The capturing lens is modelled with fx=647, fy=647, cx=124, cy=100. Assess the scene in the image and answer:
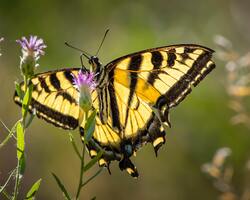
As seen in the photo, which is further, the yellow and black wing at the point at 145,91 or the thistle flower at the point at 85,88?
the yellow and black wing at the point at 145,91

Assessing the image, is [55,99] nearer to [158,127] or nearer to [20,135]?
[158,127]

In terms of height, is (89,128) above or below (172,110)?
above

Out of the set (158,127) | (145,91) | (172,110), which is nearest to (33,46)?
(145,91)

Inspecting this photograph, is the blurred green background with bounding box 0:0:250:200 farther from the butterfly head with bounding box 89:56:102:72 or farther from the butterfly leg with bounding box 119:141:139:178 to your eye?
the butterfly head with bounding box 89:56:102:72

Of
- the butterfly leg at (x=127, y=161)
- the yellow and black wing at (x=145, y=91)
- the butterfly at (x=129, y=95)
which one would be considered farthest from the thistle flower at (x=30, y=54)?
the butterfly leg at (x=127, y=161)

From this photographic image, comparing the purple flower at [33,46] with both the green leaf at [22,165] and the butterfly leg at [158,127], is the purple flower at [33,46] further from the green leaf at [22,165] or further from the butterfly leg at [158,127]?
the butterfly leg at [158,127]
